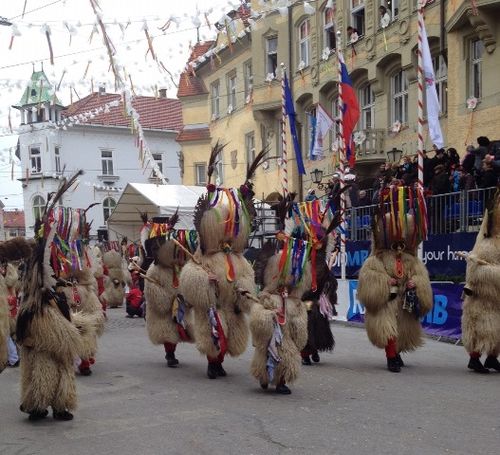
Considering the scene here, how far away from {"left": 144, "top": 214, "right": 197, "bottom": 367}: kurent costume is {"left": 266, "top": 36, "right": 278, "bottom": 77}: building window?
15709 mm

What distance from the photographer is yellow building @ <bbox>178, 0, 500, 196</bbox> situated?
1378 cm

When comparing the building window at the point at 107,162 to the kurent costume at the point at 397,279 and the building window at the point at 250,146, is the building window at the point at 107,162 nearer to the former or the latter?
the building window at the point at 250,146

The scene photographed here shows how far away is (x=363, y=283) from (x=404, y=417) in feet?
7.44

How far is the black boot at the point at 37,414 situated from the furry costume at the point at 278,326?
6.48ft

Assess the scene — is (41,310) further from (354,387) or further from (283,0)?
(283,0)

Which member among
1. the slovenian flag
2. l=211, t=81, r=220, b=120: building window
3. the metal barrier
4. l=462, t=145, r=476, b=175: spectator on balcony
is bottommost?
the metal barrier

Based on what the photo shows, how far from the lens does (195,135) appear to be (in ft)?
93.4

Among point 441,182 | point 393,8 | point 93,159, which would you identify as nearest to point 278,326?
point 441,182

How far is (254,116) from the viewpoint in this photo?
2272cm

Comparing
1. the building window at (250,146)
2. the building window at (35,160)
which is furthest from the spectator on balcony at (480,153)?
the building window at (35,160)

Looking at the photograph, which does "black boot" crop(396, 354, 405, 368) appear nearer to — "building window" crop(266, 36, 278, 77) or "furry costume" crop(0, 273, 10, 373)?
"furry costume" crop(0, 273, 10, 373)

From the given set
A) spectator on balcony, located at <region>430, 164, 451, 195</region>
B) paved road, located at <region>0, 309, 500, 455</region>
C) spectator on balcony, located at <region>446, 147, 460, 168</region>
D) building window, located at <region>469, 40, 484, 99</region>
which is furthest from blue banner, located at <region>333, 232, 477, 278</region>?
building window, located at <region>469, 40, 484, 99</region>

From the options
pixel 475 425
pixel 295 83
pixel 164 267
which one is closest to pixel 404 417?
pixel 475 425

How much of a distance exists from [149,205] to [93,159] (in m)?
19.5
